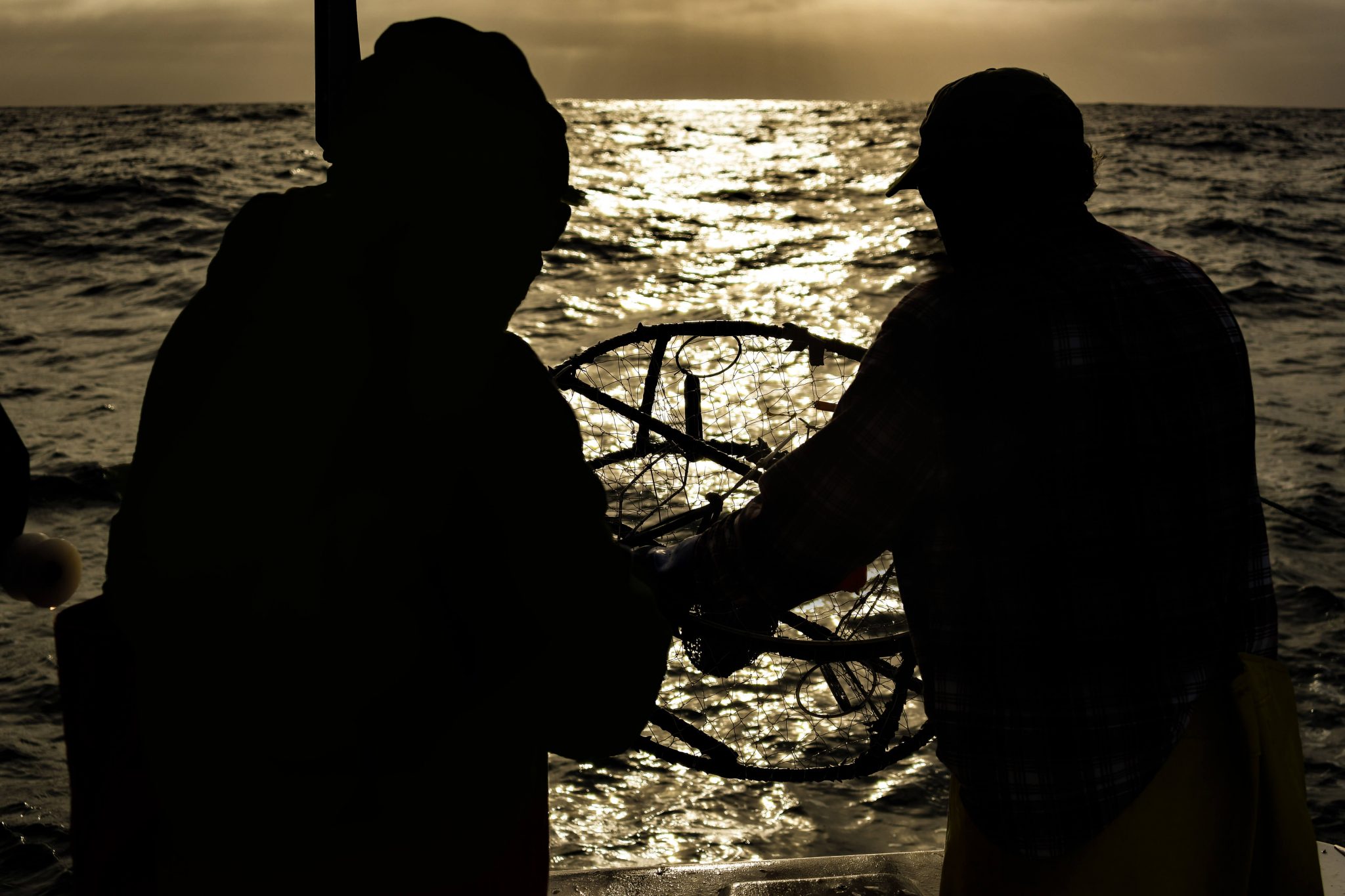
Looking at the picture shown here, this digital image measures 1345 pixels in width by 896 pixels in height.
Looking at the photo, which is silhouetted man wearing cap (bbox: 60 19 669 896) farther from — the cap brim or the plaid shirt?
the cap brim

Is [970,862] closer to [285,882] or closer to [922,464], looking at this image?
[922,464]

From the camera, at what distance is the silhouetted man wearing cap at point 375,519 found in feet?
3.89

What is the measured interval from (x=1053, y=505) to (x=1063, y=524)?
0.03 m

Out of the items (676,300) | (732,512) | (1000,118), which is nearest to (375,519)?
(1000,118)

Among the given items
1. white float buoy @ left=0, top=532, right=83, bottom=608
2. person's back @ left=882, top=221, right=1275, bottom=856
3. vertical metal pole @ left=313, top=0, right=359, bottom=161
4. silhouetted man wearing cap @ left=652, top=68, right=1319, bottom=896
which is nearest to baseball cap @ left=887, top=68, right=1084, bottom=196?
silhouetted man wearing cap @ left=652, top=68, right=1319, bottom=896

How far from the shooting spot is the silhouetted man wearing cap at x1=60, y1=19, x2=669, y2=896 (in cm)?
118

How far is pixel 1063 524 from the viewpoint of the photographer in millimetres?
1635

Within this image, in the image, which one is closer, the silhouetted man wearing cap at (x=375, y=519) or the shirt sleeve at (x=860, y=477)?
the silhouetted man wearing cap at (x=375, y=519)

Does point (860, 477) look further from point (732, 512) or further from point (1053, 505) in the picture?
point (732, 512)

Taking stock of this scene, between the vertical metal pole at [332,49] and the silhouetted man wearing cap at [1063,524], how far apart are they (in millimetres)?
1092

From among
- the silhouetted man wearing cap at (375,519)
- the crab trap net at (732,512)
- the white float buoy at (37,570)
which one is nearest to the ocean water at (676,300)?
the silhouetted man wearing cap at (375,519)

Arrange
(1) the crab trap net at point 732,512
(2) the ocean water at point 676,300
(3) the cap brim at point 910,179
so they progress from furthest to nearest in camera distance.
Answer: (2) the ocean water at point 676,300 < (1) the crab trap net at point 732,512 < (3) the cap brim at point 910,179

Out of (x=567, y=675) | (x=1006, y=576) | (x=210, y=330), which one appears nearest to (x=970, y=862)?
(x=1006, y=576)

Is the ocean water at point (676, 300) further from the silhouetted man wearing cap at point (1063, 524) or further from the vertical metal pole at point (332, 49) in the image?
the vertical metal pole at point (332, 49)
